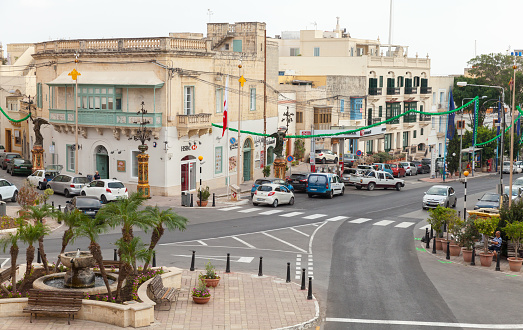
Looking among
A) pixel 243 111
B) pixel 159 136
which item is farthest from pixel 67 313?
pixel 243 111

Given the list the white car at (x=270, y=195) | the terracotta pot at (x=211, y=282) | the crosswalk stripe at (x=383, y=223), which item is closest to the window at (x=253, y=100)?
the white car at (x=270, y=195)

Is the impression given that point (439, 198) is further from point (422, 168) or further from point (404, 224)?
point (422, 168)

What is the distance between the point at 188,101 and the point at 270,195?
9467mm

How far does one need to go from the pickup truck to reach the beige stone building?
9778mm

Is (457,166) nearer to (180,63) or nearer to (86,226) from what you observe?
(180,63)

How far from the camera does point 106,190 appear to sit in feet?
134

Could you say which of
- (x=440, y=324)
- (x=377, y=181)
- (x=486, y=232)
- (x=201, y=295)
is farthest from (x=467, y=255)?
(x=377, y=181)

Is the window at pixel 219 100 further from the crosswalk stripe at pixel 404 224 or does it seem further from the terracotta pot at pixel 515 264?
the terracotta pot at pixel 515 264

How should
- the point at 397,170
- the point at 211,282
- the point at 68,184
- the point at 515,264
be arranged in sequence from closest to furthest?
the point at 211,282, the point at 515,264, the point at 68,184, the point at 397,170

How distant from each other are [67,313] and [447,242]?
16875 mm

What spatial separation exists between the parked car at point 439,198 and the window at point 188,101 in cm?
1653

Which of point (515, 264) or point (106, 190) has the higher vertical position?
point (106, 190)

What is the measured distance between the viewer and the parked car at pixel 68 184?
43531mm

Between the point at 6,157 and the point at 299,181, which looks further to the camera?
the point at 6,157
